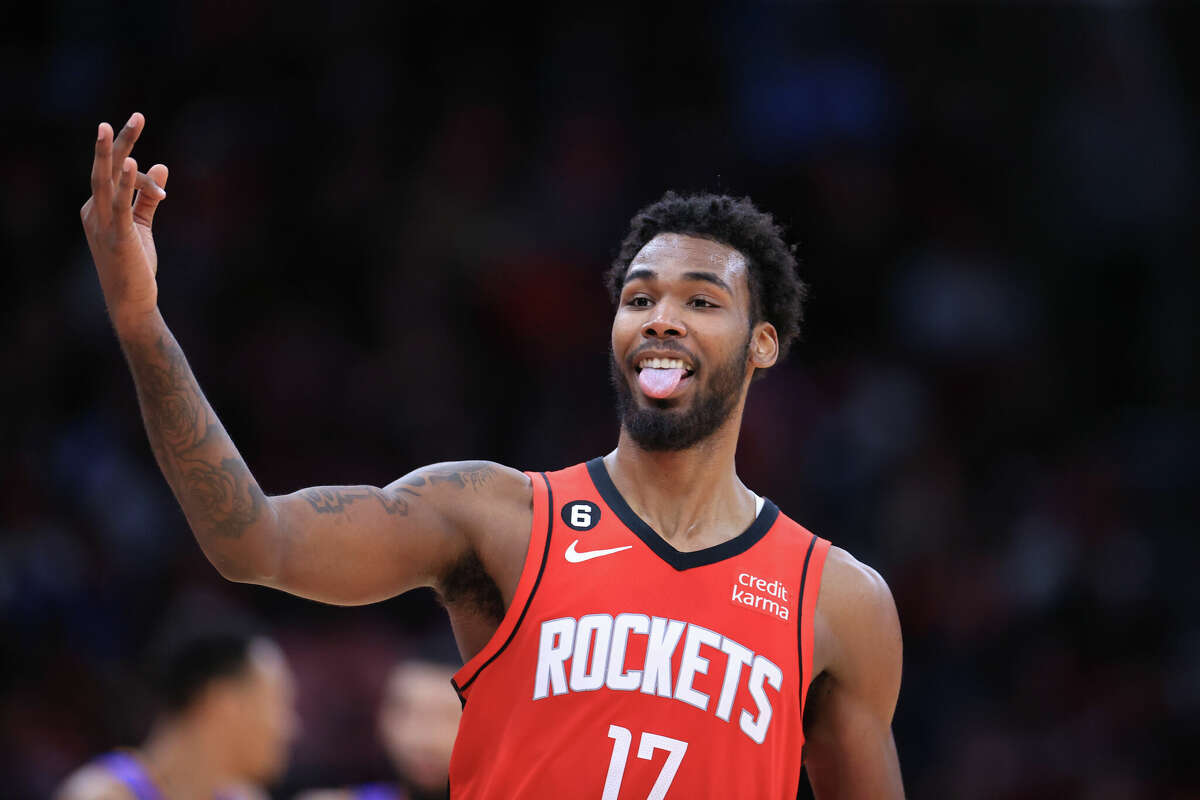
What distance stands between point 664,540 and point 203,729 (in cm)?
249

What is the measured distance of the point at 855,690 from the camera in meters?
3.79

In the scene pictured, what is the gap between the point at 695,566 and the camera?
12.0 feet

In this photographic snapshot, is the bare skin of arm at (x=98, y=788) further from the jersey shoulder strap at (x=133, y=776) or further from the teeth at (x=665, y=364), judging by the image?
the teeth at (x=665, y=364)

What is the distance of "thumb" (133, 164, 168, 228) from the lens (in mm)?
2990

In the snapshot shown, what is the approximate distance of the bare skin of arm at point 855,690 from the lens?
3.76 meters

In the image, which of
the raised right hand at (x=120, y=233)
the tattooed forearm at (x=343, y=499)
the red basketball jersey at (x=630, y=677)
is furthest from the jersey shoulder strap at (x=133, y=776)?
the raised right hand at (x=120, y=233)

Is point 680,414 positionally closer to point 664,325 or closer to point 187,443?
point 664,325

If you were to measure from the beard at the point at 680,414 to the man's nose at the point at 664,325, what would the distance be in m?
0.13

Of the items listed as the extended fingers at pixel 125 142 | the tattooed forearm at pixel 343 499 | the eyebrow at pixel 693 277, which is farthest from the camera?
the eyebrow at pixel 693 277

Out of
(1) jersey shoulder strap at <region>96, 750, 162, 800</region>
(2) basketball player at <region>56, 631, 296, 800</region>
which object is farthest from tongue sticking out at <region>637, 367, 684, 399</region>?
(1) jersey shoulder strap at <region>96, 750, 162, 800</region>

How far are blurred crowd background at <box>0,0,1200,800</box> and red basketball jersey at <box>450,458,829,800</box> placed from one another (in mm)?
4604

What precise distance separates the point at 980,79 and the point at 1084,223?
55.3 inches

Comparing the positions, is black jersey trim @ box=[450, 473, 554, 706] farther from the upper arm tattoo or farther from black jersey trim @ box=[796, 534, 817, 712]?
black jersey trim @ box=[796, 534, 817, 712]

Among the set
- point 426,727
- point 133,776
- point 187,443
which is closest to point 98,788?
point 133,776
